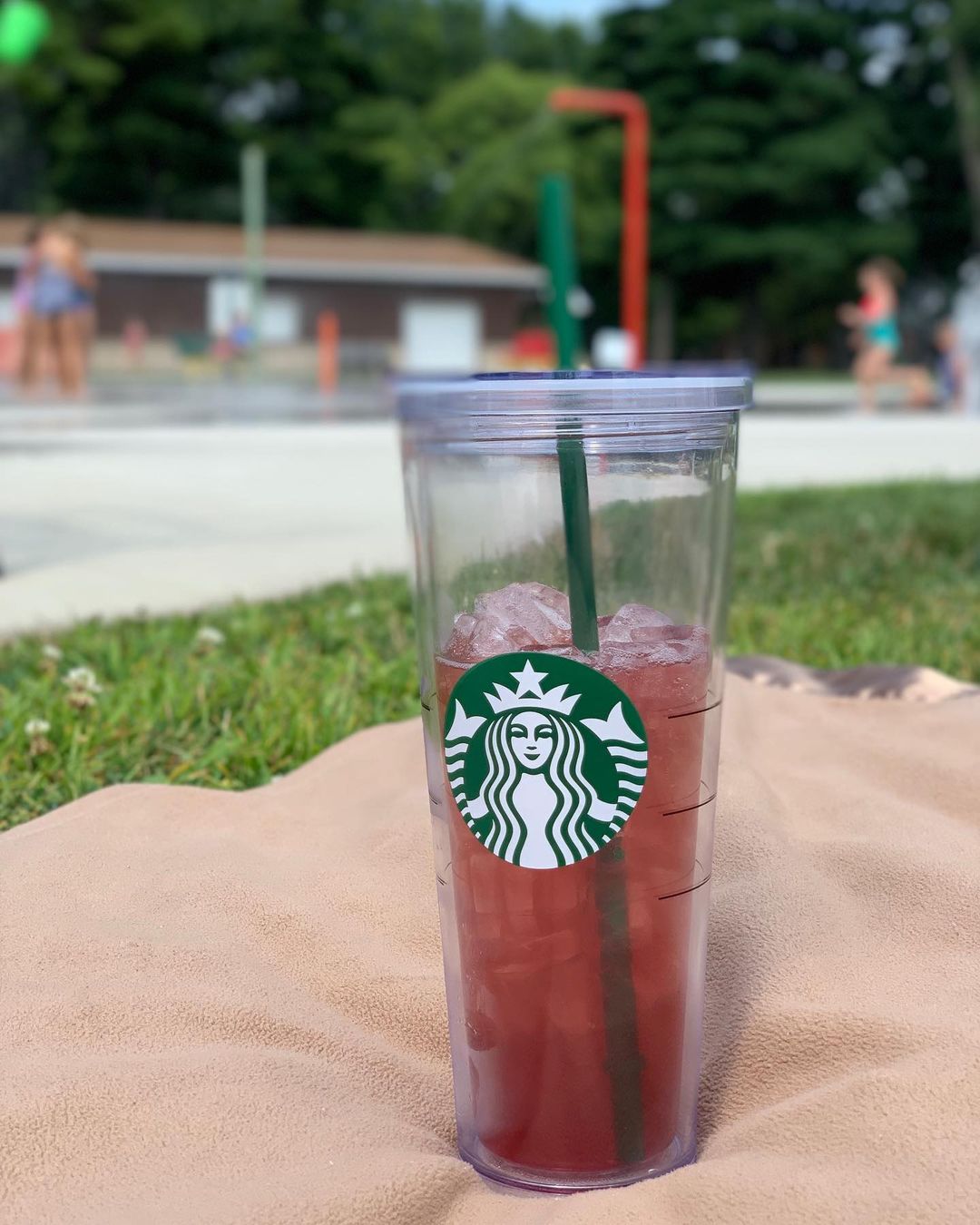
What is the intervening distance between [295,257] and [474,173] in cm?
1187

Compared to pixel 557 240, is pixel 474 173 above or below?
above

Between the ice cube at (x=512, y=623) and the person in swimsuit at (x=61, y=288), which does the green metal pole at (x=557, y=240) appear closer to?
the ice cube at (x=512, y=623)

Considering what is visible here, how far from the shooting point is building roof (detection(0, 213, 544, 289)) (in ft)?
112

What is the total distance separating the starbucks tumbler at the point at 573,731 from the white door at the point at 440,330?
35287mm

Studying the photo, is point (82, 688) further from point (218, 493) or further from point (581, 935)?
point (218, 493)

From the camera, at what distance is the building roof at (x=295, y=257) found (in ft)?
112

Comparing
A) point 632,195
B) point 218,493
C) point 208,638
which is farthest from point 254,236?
point 208,638

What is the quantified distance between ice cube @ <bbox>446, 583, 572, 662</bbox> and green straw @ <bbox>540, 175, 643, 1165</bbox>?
0.06ft

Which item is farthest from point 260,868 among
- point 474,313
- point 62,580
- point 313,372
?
point 474,313

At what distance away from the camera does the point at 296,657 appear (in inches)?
131

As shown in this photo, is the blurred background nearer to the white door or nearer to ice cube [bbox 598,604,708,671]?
the white door

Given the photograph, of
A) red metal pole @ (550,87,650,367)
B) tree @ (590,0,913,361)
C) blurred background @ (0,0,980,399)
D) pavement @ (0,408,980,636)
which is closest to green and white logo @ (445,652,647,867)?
pavement @ (0,408,980,636)

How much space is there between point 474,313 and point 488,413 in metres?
36.5

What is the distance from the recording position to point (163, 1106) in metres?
1.47
